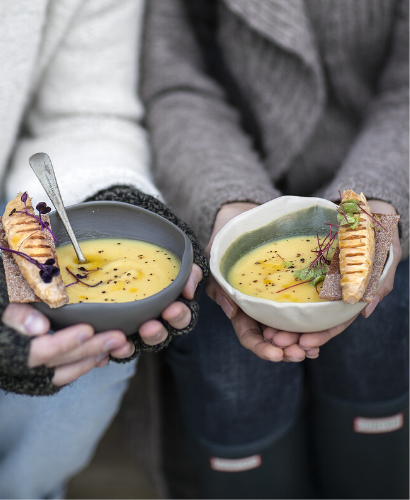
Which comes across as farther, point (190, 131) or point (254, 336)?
point (190, 131)

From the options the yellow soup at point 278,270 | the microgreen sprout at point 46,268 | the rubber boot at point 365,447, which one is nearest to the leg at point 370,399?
the rubber boot at point 365,447

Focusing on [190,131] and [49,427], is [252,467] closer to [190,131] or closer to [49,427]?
[49,427]

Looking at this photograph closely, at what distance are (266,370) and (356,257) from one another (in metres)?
0.48

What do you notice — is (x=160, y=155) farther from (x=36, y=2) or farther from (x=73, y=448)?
(x=73, y=448)

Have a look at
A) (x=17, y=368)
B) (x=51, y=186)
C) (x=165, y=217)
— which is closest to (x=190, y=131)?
(x=165, y=217)

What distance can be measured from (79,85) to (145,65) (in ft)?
0.69

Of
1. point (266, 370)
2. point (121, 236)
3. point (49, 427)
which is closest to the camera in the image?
point (121, 236)

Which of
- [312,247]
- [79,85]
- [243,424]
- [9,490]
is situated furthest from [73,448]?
[79,85]

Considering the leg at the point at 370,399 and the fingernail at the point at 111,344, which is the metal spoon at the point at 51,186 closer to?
the fingernail at the point at 111,344

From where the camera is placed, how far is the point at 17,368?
605 mm

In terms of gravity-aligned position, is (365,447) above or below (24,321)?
below

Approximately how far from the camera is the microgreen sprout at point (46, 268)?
2.05 feet

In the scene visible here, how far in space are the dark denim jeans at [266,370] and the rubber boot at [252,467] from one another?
0.03 metres

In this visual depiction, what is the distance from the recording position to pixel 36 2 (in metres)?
0.97
